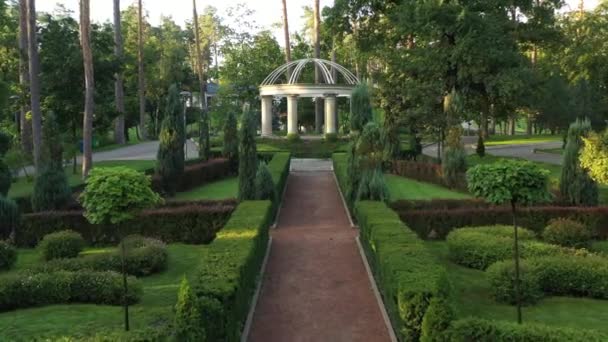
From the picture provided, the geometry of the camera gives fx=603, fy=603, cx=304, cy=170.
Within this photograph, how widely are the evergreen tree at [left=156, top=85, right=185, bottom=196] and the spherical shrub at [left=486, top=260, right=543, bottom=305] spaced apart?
1724cm

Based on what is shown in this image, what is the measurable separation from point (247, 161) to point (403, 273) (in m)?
12.5

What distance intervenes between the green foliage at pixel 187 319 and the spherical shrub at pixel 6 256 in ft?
28.9

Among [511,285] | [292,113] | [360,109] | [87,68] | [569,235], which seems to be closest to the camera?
[511,285]

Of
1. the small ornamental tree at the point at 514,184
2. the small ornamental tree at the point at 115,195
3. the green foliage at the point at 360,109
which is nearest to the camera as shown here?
the small ornamental tree at the point at 115,195

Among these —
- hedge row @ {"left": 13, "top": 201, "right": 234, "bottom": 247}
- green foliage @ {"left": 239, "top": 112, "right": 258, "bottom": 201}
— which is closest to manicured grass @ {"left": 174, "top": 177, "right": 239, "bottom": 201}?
green foliage @ {"left": 239, "top": 112, "right": 258, "bottom": 201}

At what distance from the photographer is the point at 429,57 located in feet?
110

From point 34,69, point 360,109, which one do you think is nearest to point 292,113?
point 360,109

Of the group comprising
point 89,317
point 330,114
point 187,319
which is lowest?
point 89,317

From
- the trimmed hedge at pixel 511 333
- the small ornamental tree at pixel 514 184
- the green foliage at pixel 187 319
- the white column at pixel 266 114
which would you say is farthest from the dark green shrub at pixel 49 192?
the white column at pixel 266 114

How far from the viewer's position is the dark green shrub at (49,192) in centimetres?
1931

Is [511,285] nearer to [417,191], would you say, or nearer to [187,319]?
[187,319]

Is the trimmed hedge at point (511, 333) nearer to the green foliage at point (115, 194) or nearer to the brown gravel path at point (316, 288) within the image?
the brown gravel path at point (316, 288)

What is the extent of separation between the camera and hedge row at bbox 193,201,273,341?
8742 mm

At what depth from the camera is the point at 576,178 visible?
762 inches
